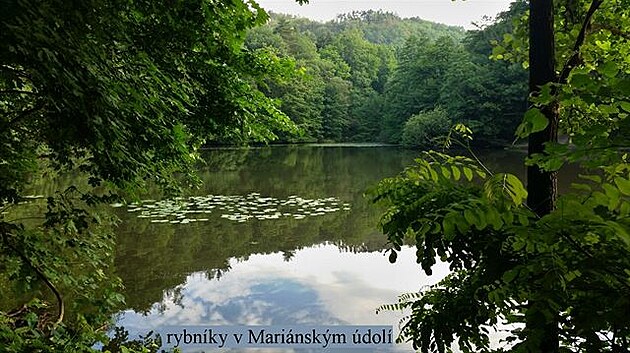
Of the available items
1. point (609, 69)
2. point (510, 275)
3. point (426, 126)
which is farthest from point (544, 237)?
point (426, 126)

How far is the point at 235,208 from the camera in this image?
40.3ft

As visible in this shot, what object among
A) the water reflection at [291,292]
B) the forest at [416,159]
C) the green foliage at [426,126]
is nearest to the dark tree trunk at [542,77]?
the forest at [416,159]

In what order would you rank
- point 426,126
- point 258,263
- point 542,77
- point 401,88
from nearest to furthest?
1. point 542,77
2. point 258,263
3. point 426,126
4. point 401,88

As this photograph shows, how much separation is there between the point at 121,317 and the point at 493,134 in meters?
30.3

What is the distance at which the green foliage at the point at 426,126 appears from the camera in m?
32.4

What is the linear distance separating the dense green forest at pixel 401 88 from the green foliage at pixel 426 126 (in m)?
0.07

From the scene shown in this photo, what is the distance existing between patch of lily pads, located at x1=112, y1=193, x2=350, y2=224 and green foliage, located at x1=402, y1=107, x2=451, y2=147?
782 inches

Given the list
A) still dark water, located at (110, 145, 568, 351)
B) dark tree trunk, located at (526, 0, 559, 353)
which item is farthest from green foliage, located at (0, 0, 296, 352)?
dark tree trunk, located at (526, 0, 559, 353)

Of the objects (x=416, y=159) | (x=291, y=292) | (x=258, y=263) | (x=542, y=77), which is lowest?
(x=291, y=292)

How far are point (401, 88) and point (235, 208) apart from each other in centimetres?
3211

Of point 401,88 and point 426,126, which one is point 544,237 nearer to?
point 426,126

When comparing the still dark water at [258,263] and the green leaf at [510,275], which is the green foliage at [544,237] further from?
the still dark water at [258,263]

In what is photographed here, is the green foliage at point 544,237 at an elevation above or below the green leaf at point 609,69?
below

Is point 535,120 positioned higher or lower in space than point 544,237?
higher
